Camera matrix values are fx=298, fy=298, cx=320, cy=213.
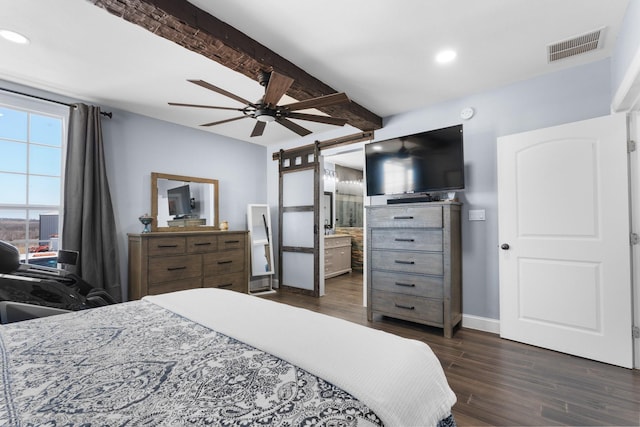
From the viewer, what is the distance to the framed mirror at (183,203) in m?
3.87

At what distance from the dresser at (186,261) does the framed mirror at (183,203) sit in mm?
497

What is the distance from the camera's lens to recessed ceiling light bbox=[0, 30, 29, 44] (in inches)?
83.9

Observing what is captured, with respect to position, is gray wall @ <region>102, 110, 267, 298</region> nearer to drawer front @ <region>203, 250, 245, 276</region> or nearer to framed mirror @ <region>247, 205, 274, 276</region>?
framed mirror @ <region>247, 205, 274, 276</region>

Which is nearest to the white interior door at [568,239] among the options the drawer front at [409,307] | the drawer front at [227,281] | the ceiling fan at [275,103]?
the drawer front at [409,307]

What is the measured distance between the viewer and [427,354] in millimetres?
1079

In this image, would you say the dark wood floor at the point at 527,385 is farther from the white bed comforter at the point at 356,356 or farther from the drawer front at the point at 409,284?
the white bed comforter at the point at 356,356

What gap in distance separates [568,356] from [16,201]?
5.21 m

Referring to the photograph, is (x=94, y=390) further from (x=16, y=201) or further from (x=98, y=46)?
(x=16, y=201)

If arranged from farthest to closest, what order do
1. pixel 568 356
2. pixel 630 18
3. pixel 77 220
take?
pixel 77 220 < pixel 568 356 < pixel 630 18

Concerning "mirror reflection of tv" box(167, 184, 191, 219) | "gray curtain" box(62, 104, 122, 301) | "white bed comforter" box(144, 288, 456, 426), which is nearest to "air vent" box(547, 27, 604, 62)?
"white bed comforter" box(144, 288, 456, 426)

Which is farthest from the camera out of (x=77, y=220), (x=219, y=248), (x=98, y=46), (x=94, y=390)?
(x=219, y=248)

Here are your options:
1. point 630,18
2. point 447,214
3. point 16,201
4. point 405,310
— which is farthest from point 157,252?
point 630,18

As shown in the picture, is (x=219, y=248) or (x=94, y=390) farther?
(x=219, y=248)

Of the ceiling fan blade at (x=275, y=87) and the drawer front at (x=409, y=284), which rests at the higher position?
the ceiling fan blade at (x=275, y=87)
